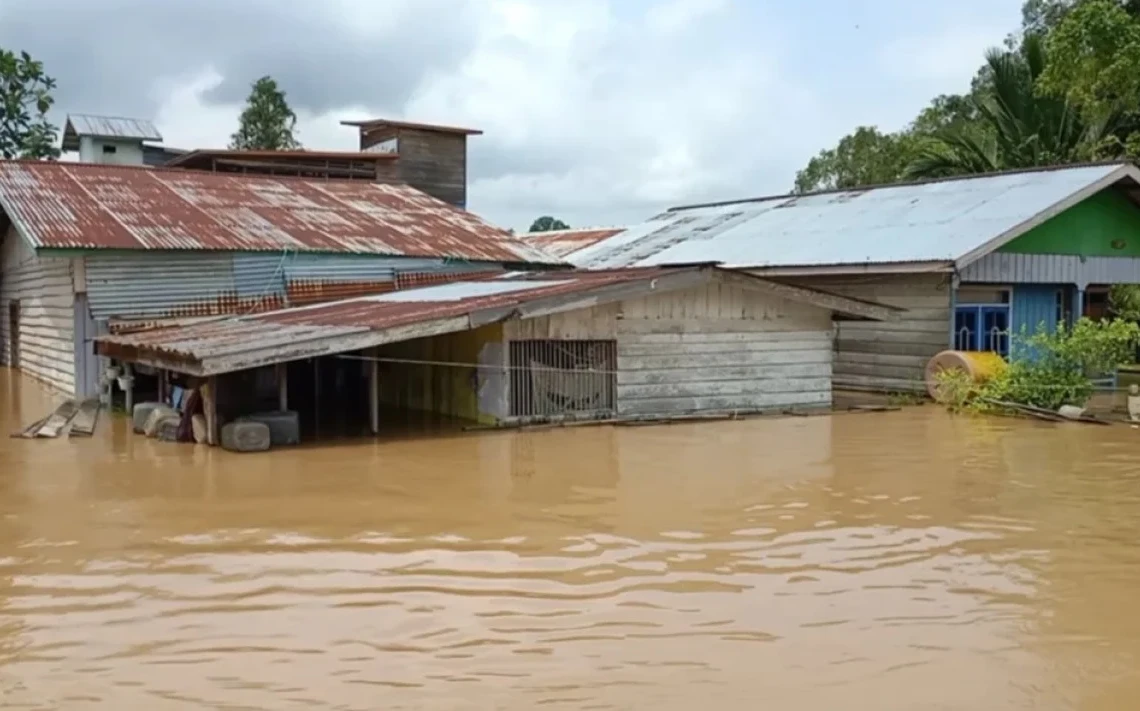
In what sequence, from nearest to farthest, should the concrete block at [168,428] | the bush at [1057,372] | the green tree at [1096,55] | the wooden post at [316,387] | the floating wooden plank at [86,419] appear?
the concrete block at [168,428] → the floating wooden plank at [86,419] → the bush at [1057,372] → the wooden post at [316,387] → the green tree at [1096,55]

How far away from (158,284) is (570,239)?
16.6m

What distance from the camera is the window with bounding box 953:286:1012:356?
64.4 feet

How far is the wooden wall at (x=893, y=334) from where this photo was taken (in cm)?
1917

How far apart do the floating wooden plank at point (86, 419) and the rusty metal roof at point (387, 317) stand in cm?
90

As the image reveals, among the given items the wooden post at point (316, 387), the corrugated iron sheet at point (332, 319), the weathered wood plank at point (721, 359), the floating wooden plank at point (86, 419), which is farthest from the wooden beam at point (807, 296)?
the floating wooden plank at point (86, 419)

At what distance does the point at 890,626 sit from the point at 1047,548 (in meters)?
2.59

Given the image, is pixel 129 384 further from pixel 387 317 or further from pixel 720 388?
pixel 720 388

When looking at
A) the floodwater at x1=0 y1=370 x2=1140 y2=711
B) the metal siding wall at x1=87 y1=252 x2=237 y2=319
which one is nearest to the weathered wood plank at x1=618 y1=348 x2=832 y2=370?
the floodwater at x1=0 y1=370 x2=1140 y2=711

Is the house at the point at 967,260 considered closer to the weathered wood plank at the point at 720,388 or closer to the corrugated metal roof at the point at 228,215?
the weathered wood plank at the point at 720,388

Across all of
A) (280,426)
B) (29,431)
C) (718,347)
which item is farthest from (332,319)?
(718,347)

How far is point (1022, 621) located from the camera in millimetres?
6734

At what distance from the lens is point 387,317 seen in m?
14.5

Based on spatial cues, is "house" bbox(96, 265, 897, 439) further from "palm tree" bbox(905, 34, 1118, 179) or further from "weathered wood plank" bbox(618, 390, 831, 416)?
"palm tree" bbox(905, 34, 1118, 179)

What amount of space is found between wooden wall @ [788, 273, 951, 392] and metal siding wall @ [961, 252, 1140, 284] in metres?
0.81
